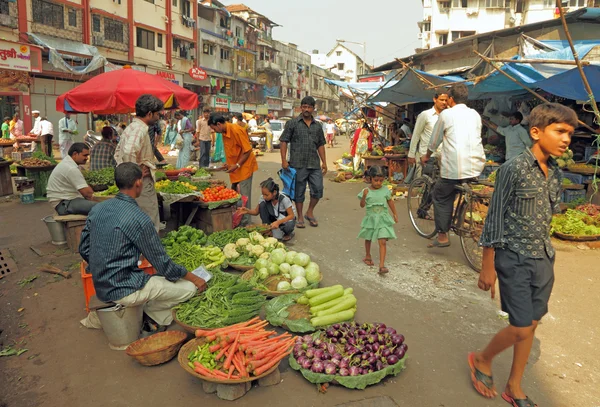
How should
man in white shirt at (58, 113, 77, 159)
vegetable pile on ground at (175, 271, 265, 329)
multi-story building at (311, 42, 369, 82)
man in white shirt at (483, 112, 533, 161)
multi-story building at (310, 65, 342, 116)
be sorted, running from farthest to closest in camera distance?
multi-story building at (311, 42, 369, 82) < multi-story building at (310, 65, 342, 116) < man in white shirt at (58, 113, 77, 159) < man in white shirt at (483, 112, 533, 161) < vegetable pile on ground at (175, 271, 265, 329)

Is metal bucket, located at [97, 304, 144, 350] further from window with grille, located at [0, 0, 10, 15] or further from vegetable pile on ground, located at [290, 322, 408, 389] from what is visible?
window with grille, located at [0, 0, 10, 15]

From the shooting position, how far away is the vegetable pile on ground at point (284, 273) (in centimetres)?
467

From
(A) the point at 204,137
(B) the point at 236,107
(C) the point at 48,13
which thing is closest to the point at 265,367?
(A) the point at 204,137

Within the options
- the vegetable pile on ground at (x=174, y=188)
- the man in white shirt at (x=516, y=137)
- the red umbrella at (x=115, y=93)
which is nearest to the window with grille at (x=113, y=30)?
the red umbrella at (x=115, y=93)

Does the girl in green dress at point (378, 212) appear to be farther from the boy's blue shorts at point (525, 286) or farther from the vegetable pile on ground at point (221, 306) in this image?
the boy's blue shorts at point (525, 286)

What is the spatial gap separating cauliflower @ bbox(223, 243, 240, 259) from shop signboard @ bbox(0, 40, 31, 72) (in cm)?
1671

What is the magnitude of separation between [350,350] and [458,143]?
341 cm

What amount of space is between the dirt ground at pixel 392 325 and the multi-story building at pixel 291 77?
53.2 meters

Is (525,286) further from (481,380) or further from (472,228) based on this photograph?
(472,228)

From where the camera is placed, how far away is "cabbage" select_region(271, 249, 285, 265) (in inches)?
203

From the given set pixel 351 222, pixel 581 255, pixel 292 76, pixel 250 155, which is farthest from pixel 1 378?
pixel 292 76

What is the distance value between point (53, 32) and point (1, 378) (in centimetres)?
2574

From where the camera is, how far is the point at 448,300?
4.83m

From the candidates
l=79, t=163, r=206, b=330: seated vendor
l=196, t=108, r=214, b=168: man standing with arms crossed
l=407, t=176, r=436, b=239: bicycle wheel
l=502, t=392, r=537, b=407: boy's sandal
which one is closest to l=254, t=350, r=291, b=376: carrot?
Result: l=79, t=163, r=206, b=330: seated vendor
